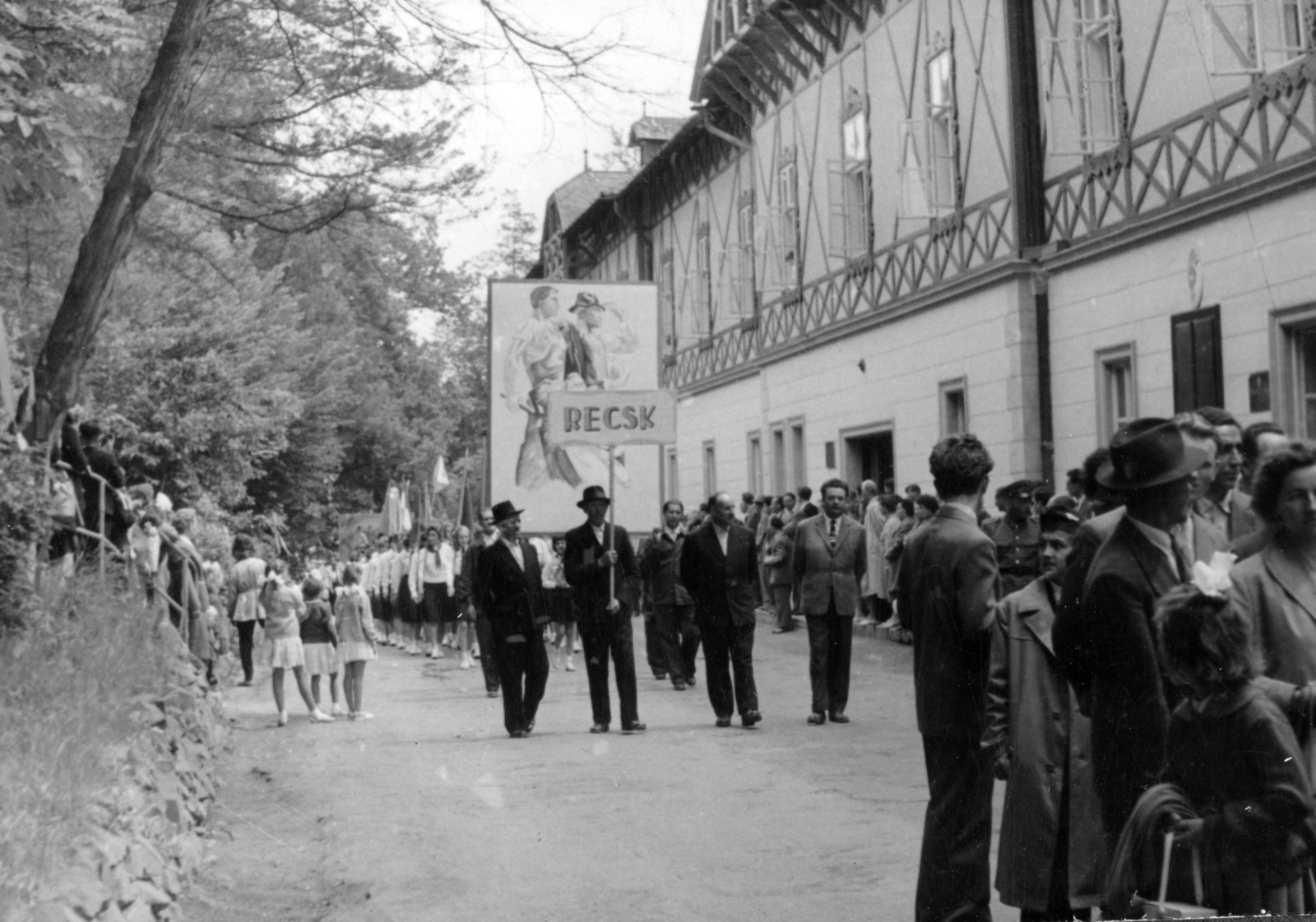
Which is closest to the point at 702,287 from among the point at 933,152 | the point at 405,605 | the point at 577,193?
the point at 405,605

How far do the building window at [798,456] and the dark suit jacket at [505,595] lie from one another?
54.3 ft

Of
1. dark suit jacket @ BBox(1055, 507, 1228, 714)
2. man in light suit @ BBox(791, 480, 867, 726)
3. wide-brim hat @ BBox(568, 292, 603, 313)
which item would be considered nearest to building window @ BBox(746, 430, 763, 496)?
wide-brim hat @ BBox(568, 292, 603, 313)

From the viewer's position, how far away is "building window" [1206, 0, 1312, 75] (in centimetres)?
1606

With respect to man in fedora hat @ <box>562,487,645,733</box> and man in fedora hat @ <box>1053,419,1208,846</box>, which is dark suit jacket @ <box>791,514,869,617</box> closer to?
man in fedora hat @ <box>562,487,645,733</box>

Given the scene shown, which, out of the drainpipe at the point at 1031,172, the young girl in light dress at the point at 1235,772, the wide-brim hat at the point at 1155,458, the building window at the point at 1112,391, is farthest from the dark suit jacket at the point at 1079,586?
the drainpipe at the point at 1031,172

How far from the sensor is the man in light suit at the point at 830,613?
47.8 feet

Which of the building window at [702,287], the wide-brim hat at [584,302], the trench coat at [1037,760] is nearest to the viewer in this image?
the trench coat at [1037,760]

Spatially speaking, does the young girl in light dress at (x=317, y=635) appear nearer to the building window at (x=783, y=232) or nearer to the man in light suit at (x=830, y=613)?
the man in light suit at (x=830, y=613)

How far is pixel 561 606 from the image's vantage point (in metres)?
23.4

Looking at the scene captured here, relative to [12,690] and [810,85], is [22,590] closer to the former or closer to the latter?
[12,690]

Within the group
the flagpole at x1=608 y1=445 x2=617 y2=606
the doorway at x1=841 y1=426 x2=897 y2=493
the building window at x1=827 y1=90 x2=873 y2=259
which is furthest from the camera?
the doorway at x1=841 y1=426 x2=897 y2=493

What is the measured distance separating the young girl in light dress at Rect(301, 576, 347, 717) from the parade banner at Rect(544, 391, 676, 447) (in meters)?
2.83

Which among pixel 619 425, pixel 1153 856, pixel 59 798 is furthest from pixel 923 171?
pixel 1153 856

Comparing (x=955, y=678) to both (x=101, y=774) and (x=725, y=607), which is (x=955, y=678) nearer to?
(x=101, y=774)
